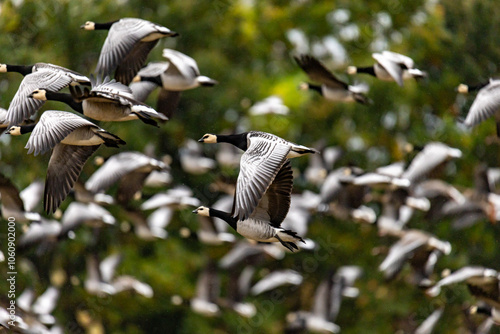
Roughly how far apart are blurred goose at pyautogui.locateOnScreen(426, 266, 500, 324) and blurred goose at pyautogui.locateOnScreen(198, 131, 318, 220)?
2.48 metres

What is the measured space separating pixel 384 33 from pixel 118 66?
14.2m

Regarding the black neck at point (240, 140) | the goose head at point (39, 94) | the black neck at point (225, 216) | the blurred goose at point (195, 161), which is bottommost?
the blurred goose at point (195, 161)

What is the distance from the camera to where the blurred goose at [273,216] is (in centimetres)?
765

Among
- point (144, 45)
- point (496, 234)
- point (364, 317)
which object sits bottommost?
point (364, 317)

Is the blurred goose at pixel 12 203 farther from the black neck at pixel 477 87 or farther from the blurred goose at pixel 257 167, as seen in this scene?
the black neck at pixel 477 87

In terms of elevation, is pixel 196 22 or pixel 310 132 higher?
pixel 196 22

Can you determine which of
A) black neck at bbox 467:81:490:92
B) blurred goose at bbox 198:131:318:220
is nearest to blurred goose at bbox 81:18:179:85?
blurred goose at bbox 198:131:318:220

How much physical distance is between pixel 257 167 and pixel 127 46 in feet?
7.60

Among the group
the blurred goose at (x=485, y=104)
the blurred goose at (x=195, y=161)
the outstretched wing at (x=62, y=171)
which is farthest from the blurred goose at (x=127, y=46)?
the blurred goose at (x=195, y=161)

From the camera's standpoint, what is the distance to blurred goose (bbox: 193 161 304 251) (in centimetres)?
765

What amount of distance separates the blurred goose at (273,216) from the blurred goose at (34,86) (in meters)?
1.83

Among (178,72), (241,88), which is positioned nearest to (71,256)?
(241,88)

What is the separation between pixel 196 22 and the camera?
70.4 ft

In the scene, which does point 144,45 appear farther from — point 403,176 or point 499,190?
point 499,190
